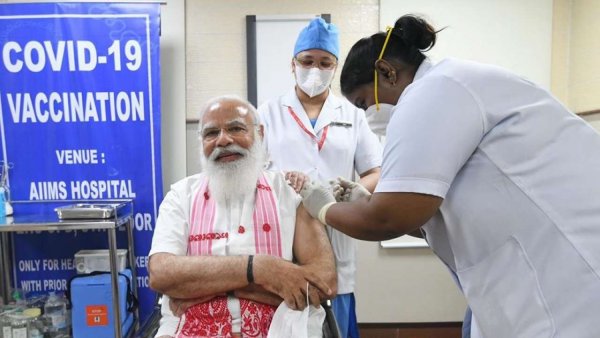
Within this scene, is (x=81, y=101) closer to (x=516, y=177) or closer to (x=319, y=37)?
(x=319, y=37)

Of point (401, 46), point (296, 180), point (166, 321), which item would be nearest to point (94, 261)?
point (166, 321)

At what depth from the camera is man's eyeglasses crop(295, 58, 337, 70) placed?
6.01 ft

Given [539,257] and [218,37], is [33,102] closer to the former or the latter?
[218,37]

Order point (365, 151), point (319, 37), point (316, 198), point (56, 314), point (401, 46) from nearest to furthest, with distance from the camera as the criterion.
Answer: point (401, 46)
point (316, 198)
point (319, 37)
point (365, 151)
point (56, 314)

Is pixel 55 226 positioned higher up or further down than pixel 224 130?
further down

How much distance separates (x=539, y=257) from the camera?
86 cm

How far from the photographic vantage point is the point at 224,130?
1.67 metres

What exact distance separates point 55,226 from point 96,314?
0.61 metres

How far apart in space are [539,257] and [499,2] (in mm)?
2561

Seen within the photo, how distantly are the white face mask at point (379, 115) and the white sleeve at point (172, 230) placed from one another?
89 centimetres

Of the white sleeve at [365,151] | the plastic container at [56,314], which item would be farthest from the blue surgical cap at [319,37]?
the plastic container at [56,314]

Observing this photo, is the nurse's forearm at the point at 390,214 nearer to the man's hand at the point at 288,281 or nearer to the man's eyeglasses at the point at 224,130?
the man's hand at the point at 288,281

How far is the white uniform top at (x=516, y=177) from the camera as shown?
84 cm

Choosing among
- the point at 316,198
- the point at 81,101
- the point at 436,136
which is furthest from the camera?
the point at 81,101
